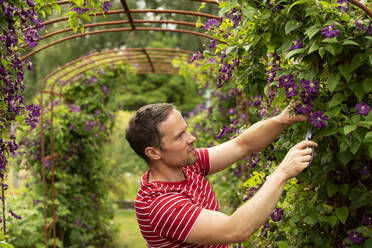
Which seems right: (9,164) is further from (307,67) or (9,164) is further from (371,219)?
(371,219)

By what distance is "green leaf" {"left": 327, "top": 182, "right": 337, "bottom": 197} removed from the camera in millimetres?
1466

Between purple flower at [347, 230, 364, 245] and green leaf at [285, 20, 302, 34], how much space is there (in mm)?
677

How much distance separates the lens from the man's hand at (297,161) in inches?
54.4

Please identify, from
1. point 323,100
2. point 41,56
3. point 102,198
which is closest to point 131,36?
point 41,56

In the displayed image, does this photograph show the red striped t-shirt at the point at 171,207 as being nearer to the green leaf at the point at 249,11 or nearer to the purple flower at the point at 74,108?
the green leaf at the point at 249,11

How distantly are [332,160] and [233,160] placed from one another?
61 centimetres

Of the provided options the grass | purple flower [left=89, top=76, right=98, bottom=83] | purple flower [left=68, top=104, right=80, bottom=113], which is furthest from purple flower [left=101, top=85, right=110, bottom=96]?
the grass

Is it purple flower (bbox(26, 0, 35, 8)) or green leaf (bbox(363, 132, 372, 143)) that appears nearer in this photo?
green leaf (bbox(363, 132, 372, 143))

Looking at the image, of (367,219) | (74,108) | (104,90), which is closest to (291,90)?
(367,219)

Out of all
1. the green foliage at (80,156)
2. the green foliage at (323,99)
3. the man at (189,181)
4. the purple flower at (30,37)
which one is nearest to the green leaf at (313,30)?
the green foliage at (323,99)

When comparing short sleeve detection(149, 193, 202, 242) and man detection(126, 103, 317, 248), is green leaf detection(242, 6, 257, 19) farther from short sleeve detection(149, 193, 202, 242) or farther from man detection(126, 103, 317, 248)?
short sleeve detection(149, 193, 202, 242)

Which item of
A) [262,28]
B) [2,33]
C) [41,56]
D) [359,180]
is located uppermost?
[41,56]

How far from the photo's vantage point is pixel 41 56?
14.0 m

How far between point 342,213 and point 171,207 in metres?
0.59
